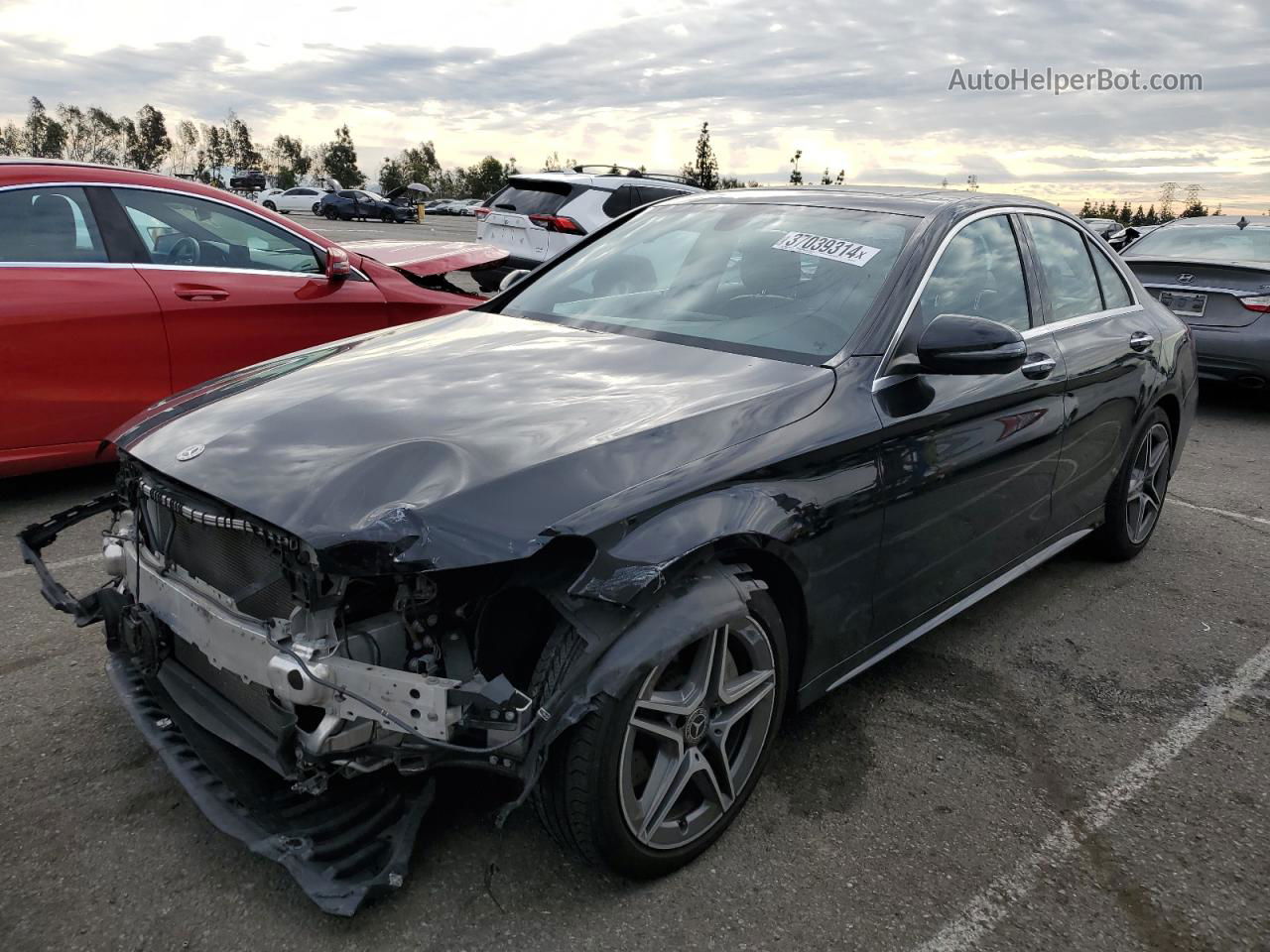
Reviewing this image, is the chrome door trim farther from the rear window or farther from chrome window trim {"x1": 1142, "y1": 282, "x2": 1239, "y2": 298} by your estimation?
the rear window

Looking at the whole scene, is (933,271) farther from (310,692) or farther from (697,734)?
(310,692)

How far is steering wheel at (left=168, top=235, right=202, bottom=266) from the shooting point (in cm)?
→ 494

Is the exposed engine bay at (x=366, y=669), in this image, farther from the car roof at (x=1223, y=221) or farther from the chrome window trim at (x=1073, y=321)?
the car roof at (x=1223, y=221)

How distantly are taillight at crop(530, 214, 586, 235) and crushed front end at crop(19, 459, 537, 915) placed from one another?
8.18m

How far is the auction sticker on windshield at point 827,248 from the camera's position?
316 cm

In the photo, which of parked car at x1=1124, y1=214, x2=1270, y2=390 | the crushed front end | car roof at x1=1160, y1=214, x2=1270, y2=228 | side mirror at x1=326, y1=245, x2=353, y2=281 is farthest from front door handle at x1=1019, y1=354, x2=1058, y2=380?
car roof at x1=1160, y1=214, x2=1270, y2=228

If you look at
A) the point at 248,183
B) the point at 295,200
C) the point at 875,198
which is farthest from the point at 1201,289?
the point at 248,183

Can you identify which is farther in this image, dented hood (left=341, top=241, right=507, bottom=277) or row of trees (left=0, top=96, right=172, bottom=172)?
row of trees (left=0, top=96, right=172, bottom=172)

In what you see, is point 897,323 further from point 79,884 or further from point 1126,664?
point 79,884

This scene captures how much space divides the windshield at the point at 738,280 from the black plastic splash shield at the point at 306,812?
1546 millimetres

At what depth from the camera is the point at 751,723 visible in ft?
8.31

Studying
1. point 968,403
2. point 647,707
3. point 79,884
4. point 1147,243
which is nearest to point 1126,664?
point 968,403

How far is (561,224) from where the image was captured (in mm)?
10273

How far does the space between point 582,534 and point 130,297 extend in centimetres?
362
